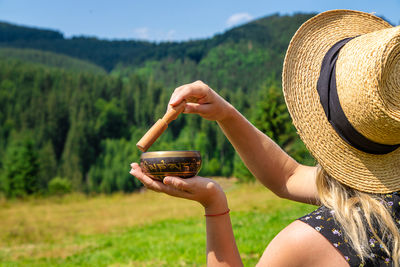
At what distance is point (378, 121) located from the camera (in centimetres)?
138

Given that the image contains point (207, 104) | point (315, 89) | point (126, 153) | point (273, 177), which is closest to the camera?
point (315, 89)

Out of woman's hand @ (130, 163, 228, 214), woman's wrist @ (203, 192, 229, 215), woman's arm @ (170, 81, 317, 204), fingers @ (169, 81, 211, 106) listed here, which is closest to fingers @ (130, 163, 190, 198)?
woman's hand @ (130, 163, 228, 214)

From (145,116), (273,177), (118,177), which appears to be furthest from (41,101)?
(273,177)

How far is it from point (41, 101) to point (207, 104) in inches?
3347

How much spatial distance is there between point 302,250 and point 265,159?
76cm

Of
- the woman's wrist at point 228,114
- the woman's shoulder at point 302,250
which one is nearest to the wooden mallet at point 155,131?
the woman's wrist at point 228,114

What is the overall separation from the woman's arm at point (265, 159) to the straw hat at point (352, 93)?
339 millimetres

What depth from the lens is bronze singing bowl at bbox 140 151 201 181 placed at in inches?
64.0

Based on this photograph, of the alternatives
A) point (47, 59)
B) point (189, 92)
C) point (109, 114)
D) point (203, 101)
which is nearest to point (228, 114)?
A: point (203, 101)

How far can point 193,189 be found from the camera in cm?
161

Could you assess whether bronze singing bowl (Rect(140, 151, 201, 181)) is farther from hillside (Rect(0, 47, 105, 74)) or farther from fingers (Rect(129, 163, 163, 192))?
hillside (Rect(0, 47, 105, 74))

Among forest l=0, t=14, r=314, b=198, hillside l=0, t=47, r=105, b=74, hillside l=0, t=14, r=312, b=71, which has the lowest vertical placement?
forest l=0, t=14, r=314, b=198

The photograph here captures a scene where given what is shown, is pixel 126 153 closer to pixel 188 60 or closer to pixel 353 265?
pixel 188 60

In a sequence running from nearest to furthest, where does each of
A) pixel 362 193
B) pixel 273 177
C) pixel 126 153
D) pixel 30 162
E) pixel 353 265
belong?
1. pixel 353 265
2. pixel 362 193
3. pixel 273 177
4. pixel 30 162
5. pixel 126 153
